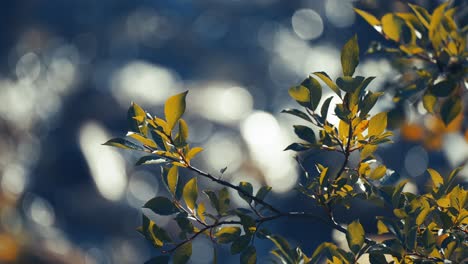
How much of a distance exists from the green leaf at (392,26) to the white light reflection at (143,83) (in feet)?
9.86

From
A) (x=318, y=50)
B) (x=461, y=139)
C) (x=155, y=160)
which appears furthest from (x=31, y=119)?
(x=155, y=160)

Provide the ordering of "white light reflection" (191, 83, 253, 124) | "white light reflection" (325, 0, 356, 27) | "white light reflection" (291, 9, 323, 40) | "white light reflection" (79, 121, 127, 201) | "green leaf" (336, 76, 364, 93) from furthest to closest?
"white light reflection" (291, 9, 323, 40) < "white light reflection" (325, 0, 356, 27) < "white light reflection" (191, 83, 253, 124) < "white light reflection" (79, 121, 127, 201) < "green leaf" (336, 76, 364, 93)

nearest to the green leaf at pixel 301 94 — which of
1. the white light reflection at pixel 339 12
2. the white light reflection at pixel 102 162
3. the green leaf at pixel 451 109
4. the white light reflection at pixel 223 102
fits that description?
the green leaf at pixel 451 109

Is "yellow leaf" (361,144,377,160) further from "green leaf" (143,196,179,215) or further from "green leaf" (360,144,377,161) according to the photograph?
"green leaf" (143,196,179,215)

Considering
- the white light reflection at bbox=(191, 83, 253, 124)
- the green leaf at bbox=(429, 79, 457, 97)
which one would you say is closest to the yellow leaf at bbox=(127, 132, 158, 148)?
the green leaf at bbox=(429, 79, 457, 97)

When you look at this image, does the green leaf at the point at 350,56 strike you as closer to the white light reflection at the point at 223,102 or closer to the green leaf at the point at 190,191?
the green leaf at the point at 190,191

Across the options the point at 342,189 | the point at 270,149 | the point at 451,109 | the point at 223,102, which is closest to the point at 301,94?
the point at 342,189

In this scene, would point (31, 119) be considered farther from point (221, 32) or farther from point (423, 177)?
point (423, 177)

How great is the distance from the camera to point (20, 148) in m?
3.71

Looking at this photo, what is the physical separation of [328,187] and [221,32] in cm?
362

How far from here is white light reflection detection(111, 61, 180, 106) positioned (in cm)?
379

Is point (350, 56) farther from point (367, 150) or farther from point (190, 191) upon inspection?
point (190, 191)

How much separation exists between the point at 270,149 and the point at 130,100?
33.1 inches

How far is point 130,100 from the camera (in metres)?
3.68
